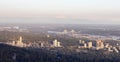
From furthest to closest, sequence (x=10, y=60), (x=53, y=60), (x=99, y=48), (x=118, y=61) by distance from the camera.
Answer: (x=99, y=48) → (x=118, y=61) → (x=53, y=60) → (x=10, y=60)

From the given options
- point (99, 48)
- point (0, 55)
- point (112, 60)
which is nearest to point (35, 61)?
point (0, 55)

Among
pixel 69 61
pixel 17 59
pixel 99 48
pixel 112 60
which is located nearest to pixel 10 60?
pixel 17 59

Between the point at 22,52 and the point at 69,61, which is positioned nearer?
the point at 69,61

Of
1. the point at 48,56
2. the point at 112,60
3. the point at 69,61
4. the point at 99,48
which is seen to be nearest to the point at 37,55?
the point at 48,56

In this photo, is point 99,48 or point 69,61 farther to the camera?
point 99,48

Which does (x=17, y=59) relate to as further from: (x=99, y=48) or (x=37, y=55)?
(x=99, y=48)

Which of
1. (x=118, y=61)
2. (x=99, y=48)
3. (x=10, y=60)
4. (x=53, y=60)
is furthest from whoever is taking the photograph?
(x=99, y=48)

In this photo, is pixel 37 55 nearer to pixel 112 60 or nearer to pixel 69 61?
pixel 69 61
